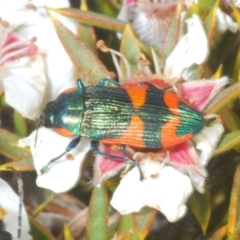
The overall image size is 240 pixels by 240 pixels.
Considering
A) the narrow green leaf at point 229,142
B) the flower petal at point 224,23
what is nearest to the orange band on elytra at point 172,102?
the narrow green leaf at point 229,142

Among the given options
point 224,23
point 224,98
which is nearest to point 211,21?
point 224,23

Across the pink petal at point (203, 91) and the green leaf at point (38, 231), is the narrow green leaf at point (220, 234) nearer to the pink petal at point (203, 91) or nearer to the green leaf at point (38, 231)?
the pink petal at point (203, 91)

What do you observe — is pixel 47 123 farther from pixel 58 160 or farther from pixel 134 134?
pixel 134 134

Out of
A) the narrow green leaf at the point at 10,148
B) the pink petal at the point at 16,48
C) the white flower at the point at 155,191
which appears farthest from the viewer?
the pink petal at the point at 16,48

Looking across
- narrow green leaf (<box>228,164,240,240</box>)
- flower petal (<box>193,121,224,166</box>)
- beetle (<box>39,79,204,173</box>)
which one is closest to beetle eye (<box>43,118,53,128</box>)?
beetle (<box>39,79,204,173</box>)

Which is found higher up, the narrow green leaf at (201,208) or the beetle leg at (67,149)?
the beetle leg at (67,149)

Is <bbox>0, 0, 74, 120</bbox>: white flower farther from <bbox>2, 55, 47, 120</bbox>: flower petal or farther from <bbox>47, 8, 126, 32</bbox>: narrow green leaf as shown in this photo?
<bbox>47, 8, 126, 32</bbox>: narrow green leaf
